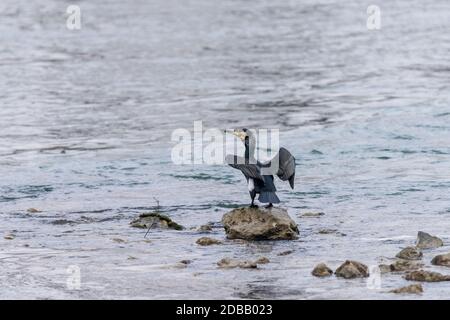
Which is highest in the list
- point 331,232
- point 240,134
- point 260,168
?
point 240,134

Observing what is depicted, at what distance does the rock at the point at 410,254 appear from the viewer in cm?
1290

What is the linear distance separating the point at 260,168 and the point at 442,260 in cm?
274

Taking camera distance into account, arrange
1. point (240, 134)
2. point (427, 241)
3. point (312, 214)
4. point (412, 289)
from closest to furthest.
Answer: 1. point (412, 289)
2. point (427, 241)
3. point (240, 134)
4. point (312, 214)

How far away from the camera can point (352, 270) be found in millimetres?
12039

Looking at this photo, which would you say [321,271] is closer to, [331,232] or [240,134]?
[240,134]

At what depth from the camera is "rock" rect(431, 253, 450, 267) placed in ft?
40.8

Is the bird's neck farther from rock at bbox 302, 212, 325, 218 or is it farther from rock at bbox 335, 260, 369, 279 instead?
rock at bbox 335, 260, 369, 279

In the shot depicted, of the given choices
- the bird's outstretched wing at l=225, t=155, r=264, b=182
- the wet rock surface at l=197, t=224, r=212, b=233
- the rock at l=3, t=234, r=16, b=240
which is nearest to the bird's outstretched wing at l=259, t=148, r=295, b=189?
the bird's outstretched wing at l=225, t=155, r=264, b=182

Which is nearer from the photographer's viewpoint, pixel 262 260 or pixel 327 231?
pixel 262 260

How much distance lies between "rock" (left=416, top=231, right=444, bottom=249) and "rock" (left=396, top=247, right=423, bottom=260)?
47cm

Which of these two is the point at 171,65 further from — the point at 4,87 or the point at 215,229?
the point at 215,229

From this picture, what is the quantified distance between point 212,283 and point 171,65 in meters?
22.2

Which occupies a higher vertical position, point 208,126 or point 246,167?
point 246,167

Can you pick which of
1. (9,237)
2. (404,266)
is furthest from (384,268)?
(9,237)
